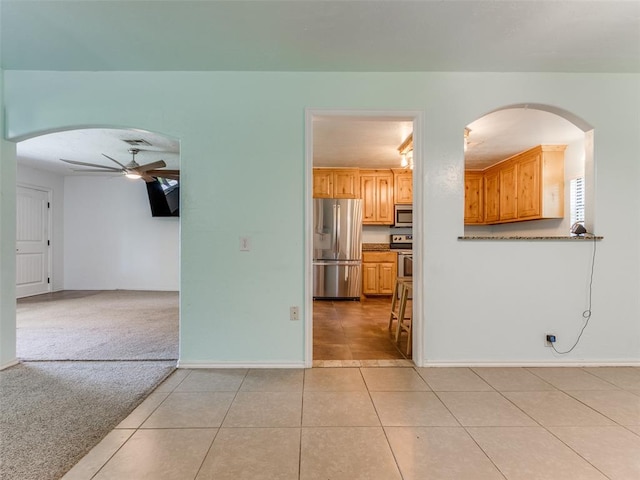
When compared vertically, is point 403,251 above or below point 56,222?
below

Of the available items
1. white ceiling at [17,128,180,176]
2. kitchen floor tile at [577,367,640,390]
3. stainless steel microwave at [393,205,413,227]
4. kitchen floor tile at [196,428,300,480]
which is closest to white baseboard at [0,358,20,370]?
kitchen floor tile at [196,428,300,480]

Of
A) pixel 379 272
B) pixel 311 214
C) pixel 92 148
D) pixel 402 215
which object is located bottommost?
pixel 379 272

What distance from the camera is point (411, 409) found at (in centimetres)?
183

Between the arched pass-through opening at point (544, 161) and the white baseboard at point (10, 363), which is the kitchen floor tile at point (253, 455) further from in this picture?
the arched pass-through opening at point (544, 161)

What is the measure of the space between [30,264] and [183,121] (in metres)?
5.41

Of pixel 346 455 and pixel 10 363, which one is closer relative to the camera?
pixel 346 455

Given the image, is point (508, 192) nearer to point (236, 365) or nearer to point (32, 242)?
point (236, 365)

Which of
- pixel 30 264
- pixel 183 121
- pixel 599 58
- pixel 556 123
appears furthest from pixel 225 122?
pixel 30 264

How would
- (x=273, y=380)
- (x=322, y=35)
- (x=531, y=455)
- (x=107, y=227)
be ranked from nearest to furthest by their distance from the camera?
(x=531, y=455)
(x=322, y=35)
(x=273, y=380)
(x=107, y=227)

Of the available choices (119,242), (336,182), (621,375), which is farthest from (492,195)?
(119,242)

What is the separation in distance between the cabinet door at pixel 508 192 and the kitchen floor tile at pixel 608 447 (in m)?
3.71

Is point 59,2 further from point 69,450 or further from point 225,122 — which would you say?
point 69,450

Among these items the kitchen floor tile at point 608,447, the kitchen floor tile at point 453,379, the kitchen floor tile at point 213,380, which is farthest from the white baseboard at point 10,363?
the kitchen floor tile at point 608,447

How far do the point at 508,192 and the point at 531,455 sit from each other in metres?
4.33
